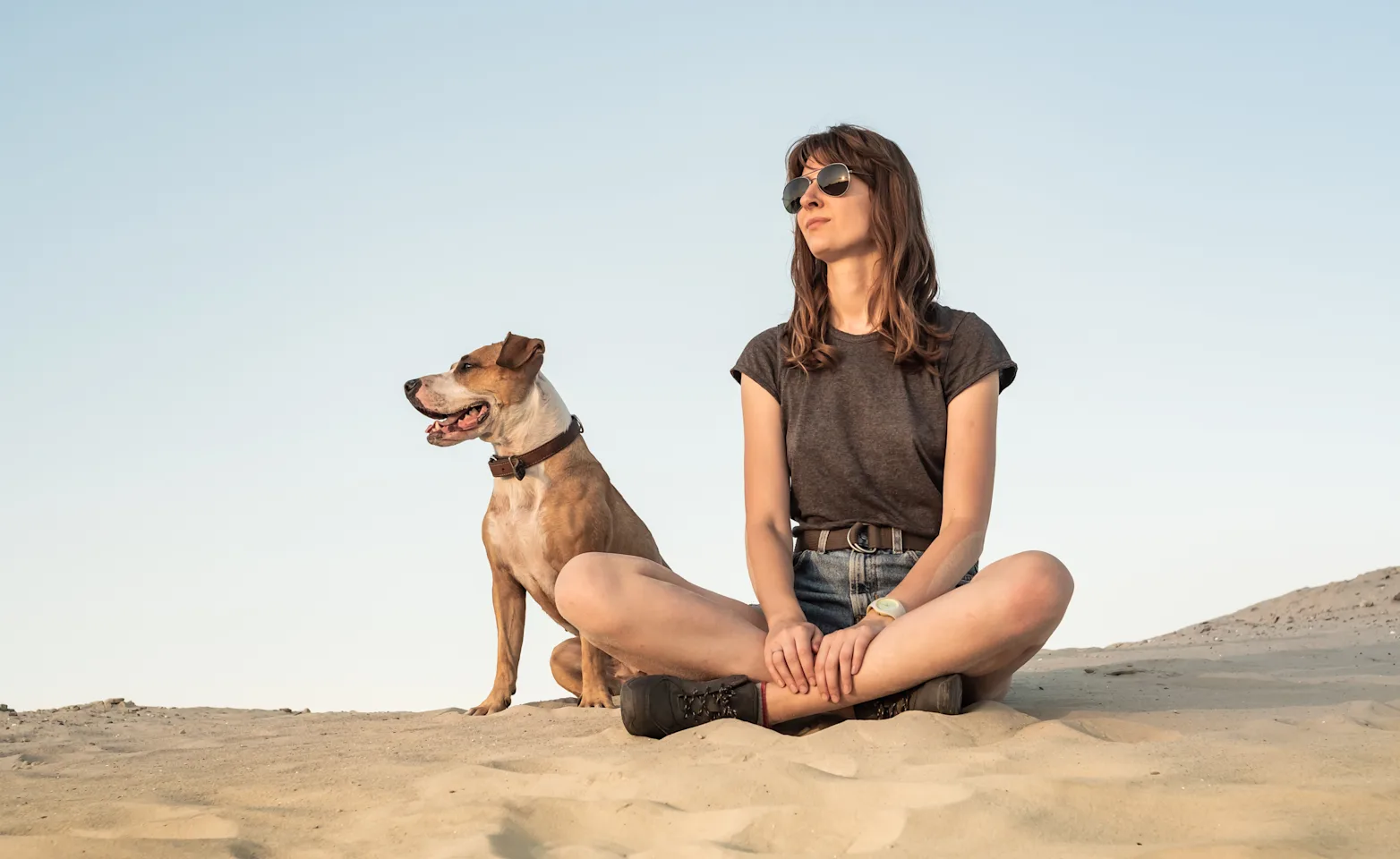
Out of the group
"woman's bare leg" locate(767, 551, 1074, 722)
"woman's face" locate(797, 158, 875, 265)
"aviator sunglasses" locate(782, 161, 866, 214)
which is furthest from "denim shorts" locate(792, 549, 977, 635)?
"aviator sunglasses" locate(782, 161, 866, 214)

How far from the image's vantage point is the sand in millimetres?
2359

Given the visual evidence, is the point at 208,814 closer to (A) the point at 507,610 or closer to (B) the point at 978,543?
(B) the point at 978,543

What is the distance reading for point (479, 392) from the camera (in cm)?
555

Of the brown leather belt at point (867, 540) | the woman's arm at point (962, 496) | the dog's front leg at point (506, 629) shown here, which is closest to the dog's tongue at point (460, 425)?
the dog's front leg at point (506, 629)

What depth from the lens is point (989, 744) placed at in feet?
10.4

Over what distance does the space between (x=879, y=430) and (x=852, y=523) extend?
0.99ft

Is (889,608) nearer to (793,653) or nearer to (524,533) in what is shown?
(793,653)

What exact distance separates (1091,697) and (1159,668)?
134cm

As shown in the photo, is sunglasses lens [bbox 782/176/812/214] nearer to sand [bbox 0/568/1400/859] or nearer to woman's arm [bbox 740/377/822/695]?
woman's arm [bbox 740/377/822/695]

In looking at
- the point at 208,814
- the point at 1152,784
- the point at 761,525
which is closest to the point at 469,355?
the point at 761,525

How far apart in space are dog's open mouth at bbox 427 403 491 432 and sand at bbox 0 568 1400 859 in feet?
5.04

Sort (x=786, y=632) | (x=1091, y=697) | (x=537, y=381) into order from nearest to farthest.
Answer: (x=786, y=632) → (x=1091, y=697) → (x=537, y=381)

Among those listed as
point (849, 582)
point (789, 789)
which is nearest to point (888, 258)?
point (849, 582)

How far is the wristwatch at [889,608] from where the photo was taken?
137 inches
